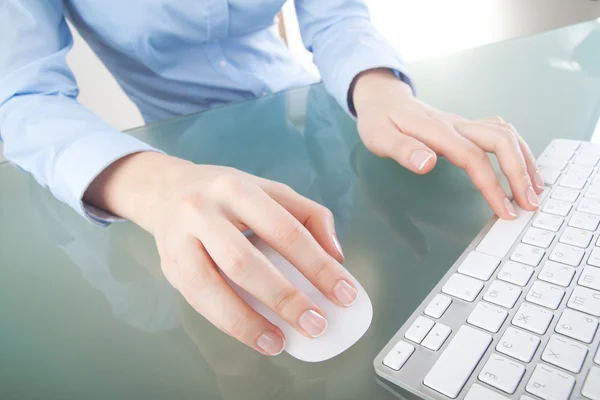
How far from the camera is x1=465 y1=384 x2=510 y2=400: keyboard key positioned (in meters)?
0.20

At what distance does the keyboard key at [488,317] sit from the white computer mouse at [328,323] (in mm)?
63

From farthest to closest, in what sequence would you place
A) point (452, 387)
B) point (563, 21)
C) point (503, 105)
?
point (563, 21) < point (503, 105) < point (452, 387)

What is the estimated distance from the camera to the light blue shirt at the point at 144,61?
40cm

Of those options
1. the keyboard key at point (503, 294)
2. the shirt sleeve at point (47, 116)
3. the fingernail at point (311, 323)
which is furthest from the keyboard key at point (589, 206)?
the shirt sleeve at point (47, 116)

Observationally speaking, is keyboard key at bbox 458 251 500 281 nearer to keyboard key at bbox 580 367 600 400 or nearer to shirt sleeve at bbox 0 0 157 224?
keyboard key at bbox 580 367 600 400

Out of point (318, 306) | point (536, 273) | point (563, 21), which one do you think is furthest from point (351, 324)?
point (563, 21)

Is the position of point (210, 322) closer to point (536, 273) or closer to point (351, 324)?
point (351, 324)

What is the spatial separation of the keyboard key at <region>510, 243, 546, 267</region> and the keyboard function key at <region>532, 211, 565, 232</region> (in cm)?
3

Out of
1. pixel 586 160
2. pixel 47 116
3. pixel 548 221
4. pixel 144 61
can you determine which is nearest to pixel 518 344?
pixel 548 221

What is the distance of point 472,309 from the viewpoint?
0.25 m

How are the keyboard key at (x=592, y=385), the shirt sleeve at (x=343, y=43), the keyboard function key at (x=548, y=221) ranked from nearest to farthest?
the keyboard key at (x=592, y=385), the keyboard function key at (x=548, y=221), the shirt sleeve at (x=343, y=43)

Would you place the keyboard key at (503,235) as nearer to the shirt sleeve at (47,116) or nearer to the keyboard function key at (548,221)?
the keyboard function key at (548,221)

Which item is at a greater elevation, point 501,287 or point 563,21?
point 501,287

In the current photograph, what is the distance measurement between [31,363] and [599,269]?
1.22 feet
